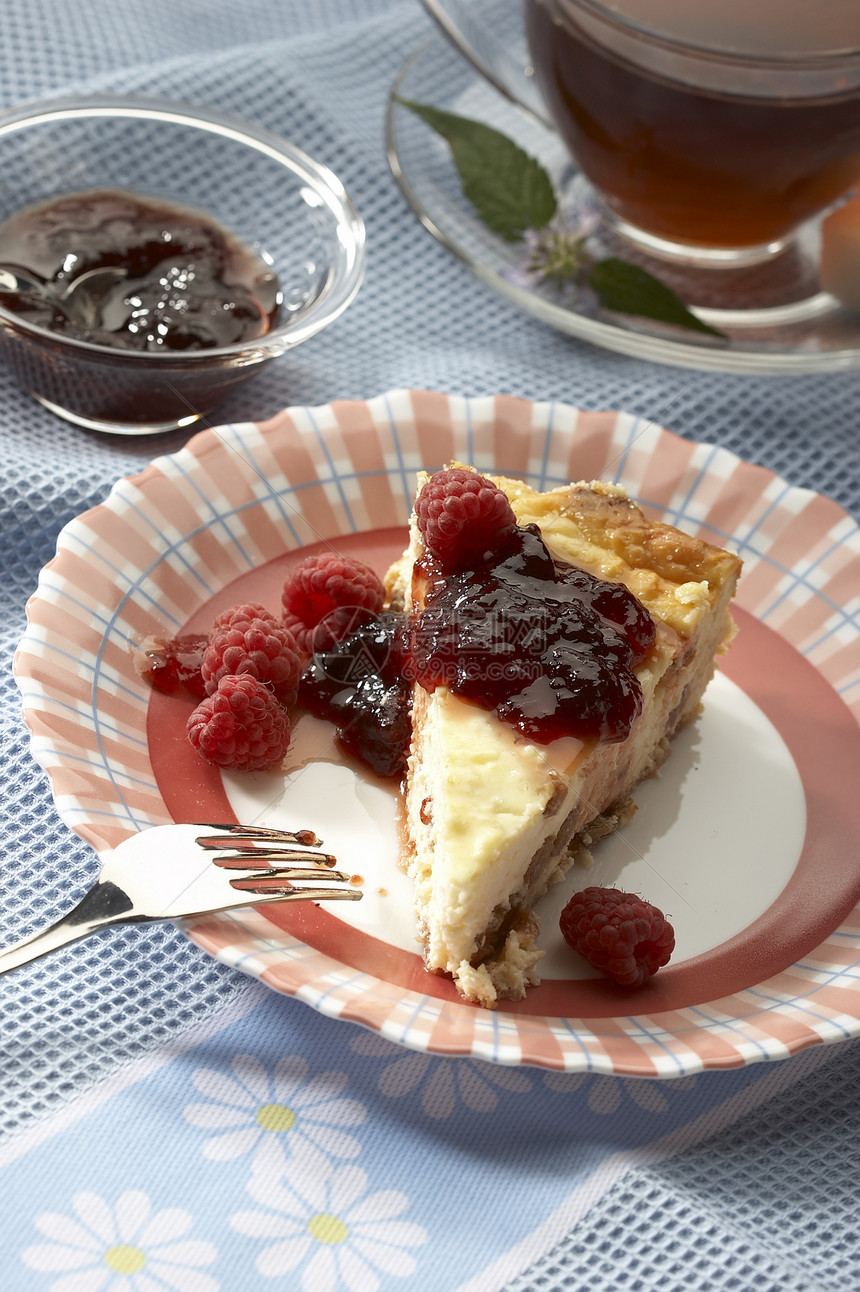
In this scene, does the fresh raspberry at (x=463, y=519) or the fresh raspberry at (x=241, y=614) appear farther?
the fresh raspberry at (x=241, y=614)

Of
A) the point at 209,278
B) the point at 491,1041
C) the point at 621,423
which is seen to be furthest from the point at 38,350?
the point at 491,1041

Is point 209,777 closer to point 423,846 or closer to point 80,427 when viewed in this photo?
point 423,846

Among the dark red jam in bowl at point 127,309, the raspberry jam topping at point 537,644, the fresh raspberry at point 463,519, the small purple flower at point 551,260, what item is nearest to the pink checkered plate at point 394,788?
the dark red jam in bowl at point 127,309

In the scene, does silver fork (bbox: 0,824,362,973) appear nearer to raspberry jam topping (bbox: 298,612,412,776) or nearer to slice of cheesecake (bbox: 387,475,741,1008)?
slice of cheesecake (bbox: 387,475,741,1008)

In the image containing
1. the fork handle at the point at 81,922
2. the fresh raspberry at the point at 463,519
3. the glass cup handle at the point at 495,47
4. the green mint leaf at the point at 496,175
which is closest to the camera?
the fork handle at the point at 81,922

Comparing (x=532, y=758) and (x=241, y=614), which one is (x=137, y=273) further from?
(x=532, y=758)

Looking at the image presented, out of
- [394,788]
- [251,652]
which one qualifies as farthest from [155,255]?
[394,788]

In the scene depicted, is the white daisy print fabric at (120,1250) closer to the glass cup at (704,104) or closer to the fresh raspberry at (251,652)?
the fresh raspberry at (251,652)
